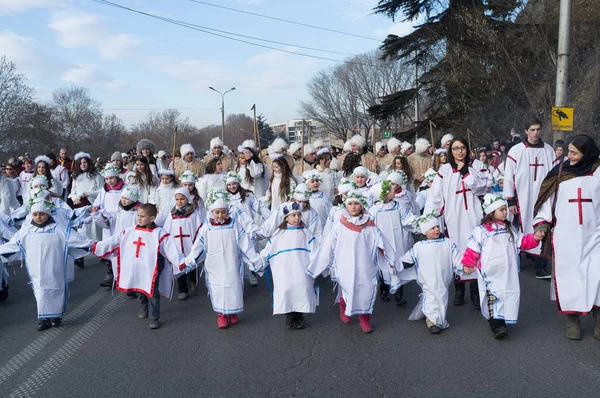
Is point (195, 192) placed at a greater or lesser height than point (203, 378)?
greater

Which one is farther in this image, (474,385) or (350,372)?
(350,372)

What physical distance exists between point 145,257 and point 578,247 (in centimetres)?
473

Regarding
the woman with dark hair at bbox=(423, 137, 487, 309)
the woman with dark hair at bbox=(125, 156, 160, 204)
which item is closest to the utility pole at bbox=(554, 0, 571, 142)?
the woman with dark hair at bbox=(423, 137, 487, 309)

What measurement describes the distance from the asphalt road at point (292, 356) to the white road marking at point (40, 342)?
1 cm

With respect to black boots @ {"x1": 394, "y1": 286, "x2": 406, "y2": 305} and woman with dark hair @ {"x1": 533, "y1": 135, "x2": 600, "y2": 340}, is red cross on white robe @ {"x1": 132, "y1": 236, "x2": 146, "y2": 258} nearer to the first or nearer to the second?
black boots @ {"x1": 394, "y1": 286, "x2": 406, "y2": 305}

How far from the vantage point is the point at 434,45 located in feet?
84.5

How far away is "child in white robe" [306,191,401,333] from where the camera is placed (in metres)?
6.04

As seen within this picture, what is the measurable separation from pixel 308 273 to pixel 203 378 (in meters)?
1.81

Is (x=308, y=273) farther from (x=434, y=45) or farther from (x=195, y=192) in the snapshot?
(x=434, y=45)

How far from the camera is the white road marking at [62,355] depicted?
4.78 m

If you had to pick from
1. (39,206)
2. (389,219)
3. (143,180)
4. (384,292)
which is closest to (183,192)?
(39,206)

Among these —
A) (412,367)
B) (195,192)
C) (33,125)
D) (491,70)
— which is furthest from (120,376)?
(33,125)

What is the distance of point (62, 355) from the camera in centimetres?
554

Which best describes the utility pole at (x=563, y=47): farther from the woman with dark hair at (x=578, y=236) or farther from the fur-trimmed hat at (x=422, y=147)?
the woman with dark hair at (x=578, y=236)
